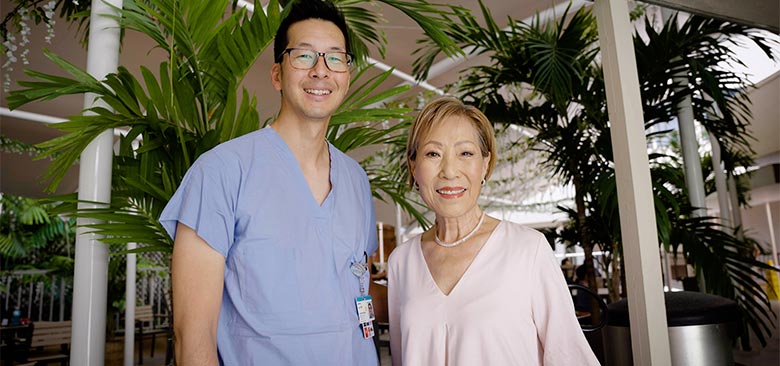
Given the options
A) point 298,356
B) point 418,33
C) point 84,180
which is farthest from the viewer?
point 418,33

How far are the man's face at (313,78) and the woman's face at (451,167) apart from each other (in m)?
0.27

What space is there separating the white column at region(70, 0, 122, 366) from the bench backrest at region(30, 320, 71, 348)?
191 inches

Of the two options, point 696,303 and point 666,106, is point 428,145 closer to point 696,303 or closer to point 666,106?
point 696,303

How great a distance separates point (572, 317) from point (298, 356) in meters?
0.65

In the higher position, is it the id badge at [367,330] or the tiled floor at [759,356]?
the id badge at [367,330]

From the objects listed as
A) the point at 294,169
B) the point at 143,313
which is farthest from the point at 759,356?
the point at 143,313

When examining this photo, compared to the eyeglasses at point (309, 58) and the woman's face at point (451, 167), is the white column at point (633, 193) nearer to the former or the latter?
the woman's face at point (451, 167)

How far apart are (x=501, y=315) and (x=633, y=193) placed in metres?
1.20

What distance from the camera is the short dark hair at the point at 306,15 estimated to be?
148 cm

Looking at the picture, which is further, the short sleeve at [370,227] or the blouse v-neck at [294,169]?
the short sleeve at [370,227]

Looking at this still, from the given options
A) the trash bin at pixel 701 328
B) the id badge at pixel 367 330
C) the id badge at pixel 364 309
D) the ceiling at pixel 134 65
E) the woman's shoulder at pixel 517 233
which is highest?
the ceiling at pixel 134 65

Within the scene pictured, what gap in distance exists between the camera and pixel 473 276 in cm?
138

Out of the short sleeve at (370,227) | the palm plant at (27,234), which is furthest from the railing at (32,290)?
the short sleeve at (370,227)

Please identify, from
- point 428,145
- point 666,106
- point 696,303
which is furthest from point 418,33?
point 428,145
